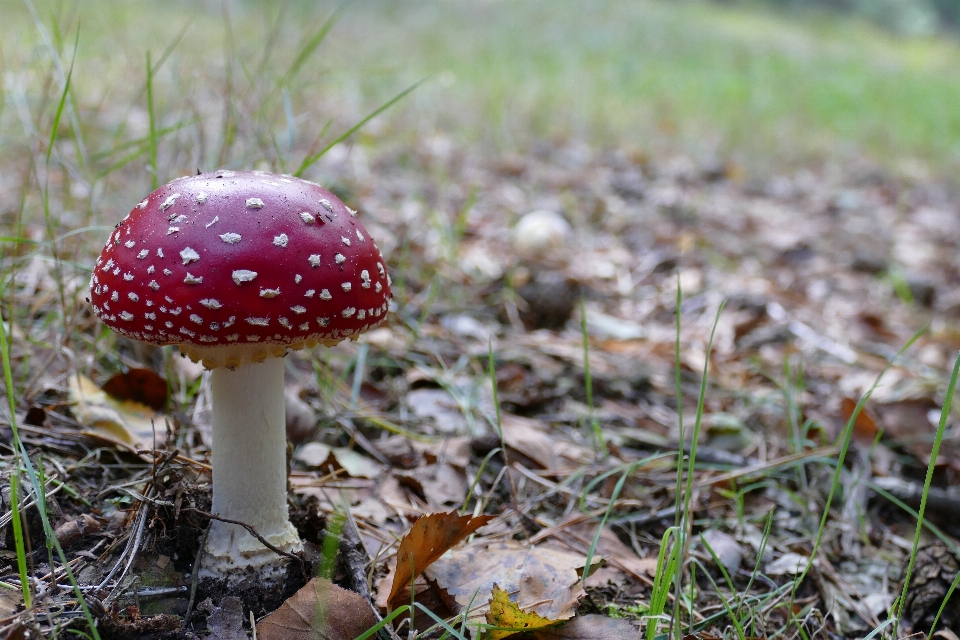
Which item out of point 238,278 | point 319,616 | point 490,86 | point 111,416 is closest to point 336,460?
point 111,416

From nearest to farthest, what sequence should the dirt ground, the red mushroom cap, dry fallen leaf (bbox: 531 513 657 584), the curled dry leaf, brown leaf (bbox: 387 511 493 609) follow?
the red mushroom cap → brown leaf (bbox: 387 511 493 609) → the dirt ground → dry fallen leaf (bbox: 531 513 657 584) → the curled dry leaf

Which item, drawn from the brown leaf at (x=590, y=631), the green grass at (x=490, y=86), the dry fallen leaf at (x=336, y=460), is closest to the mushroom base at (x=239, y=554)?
the dry fallen leaf at (x=336, y=460)

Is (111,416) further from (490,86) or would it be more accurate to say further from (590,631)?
(490,86)

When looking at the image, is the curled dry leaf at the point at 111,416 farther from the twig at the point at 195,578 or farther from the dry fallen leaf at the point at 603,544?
the dry fallen leaf at the point at 603,544

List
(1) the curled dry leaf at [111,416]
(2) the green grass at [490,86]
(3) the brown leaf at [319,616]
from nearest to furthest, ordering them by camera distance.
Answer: (3) the brown leaf at [319,616] → (1) the curled dry leaf at [111,416] → (2) the green grass at [490,86]

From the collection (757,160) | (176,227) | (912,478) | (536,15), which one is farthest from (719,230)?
(536,15)

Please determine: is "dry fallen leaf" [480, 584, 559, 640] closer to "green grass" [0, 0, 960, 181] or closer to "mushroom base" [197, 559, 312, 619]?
"mushroom base" [197, 559, 312, 619]

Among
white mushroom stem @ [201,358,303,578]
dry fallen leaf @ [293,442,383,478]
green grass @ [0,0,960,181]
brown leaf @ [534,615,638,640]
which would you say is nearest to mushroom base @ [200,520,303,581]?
white mushroom stem @ [201,358,303,578]
